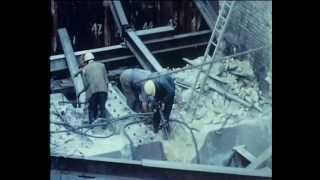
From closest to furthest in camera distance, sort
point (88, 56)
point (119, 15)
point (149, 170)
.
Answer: point (149, 170), point (88, 56), point (119, 15)

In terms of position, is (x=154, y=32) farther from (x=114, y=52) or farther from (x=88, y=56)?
(x=88, y=56)

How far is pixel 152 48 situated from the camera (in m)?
3.65

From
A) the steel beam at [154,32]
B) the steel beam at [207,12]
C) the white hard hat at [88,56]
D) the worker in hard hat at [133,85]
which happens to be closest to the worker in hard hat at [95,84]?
the white hard hat at [88,56]

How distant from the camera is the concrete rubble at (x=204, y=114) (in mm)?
3428

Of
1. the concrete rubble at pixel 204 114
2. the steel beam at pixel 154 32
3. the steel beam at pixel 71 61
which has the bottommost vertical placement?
the concrete rubble at pixel 204 114

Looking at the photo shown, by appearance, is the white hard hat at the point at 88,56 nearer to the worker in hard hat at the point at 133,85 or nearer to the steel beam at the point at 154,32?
the worker in hard hat at the point at 133,85

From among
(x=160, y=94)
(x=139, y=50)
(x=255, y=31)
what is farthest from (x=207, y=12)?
(x=160, y=94)

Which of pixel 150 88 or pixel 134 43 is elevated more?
pixel 134 43

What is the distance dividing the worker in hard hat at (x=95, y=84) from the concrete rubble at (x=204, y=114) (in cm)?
5

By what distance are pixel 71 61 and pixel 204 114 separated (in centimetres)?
79

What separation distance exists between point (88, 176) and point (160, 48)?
86 centimetres
